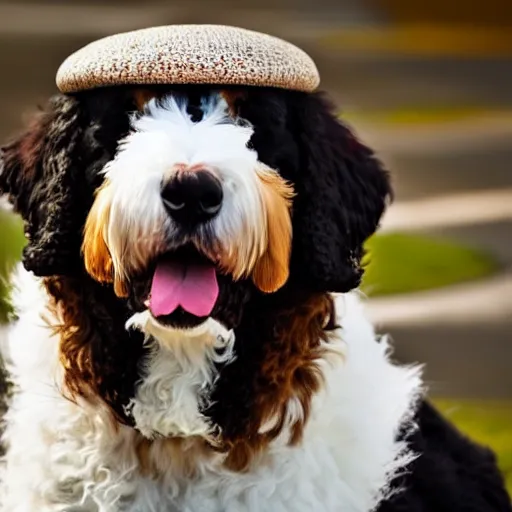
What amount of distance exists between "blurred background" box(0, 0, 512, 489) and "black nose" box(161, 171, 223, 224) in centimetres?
144

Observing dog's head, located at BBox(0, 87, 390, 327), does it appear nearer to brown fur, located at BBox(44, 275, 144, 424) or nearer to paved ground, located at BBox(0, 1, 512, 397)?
brown fur, located at BBox(44, 275, 144, 424)

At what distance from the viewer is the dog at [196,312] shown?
2.48 metres

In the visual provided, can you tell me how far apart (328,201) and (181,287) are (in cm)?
42

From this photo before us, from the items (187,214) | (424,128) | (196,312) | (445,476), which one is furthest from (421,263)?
(187,214)

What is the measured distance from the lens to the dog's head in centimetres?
242

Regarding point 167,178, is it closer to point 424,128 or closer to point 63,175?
point 63,175

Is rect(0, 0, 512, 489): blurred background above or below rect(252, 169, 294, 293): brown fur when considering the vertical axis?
below

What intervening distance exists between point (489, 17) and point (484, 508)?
1.98m

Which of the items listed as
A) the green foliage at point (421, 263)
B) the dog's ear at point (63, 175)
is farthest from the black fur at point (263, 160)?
the green foliage at point (421, 263)

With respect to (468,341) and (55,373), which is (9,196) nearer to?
(55,373)

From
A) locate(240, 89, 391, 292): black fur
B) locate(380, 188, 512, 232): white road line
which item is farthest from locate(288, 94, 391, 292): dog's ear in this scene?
locate(380, 188, 512, 232): white road line

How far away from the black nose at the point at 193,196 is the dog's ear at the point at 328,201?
1.19ft

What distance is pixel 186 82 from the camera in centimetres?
257

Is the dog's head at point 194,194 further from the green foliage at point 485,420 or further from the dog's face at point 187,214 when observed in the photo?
the green foliage at point 485,420
